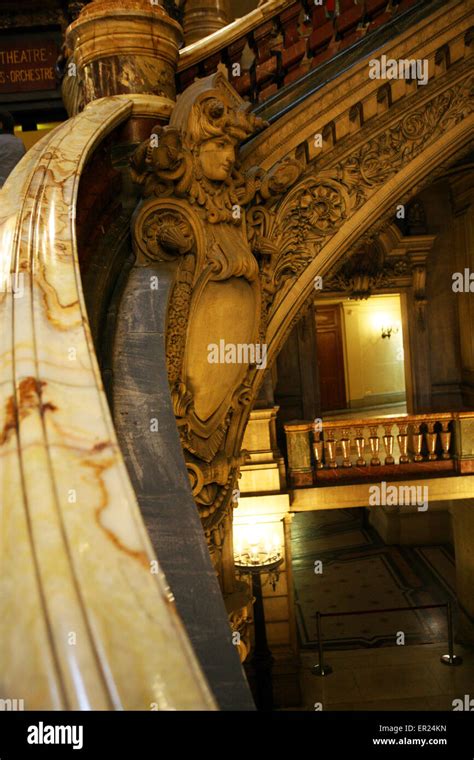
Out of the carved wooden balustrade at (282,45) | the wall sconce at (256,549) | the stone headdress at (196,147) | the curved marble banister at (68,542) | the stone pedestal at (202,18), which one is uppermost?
the stone pedestal at (202,18)

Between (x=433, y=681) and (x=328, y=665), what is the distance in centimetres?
141

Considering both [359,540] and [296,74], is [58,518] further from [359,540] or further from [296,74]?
[359,540]

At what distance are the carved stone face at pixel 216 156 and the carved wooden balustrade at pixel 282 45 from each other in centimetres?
105

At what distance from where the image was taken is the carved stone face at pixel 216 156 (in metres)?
2.79

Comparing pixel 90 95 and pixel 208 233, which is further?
pixel 90 95

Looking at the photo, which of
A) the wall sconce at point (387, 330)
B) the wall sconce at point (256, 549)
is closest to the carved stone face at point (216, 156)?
the wall sconce at point (256, 549)

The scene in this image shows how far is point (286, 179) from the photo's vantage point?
3.19 meters

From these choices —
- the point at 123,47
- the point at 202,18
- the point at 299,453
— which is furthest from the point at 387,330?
the point at 123,47

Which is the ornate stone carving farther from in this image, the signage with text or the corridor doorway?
the corridor doorway

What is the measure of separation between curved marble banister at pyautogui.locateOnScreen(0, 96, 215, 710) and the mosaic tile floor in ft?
28.4

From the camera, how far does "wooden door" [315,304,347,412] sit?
15.2 m

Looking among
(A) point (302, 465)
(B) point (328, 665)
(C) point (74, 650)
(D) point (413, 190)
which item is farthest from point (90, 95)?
(B) point (328, 665)

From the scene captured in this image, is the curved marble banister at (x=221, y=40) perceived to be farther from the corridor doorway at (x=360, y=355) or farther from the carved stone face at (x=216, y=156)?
the corridor doorway at (x=360, y=355)

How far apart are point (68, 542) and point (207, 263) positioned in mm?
1877
